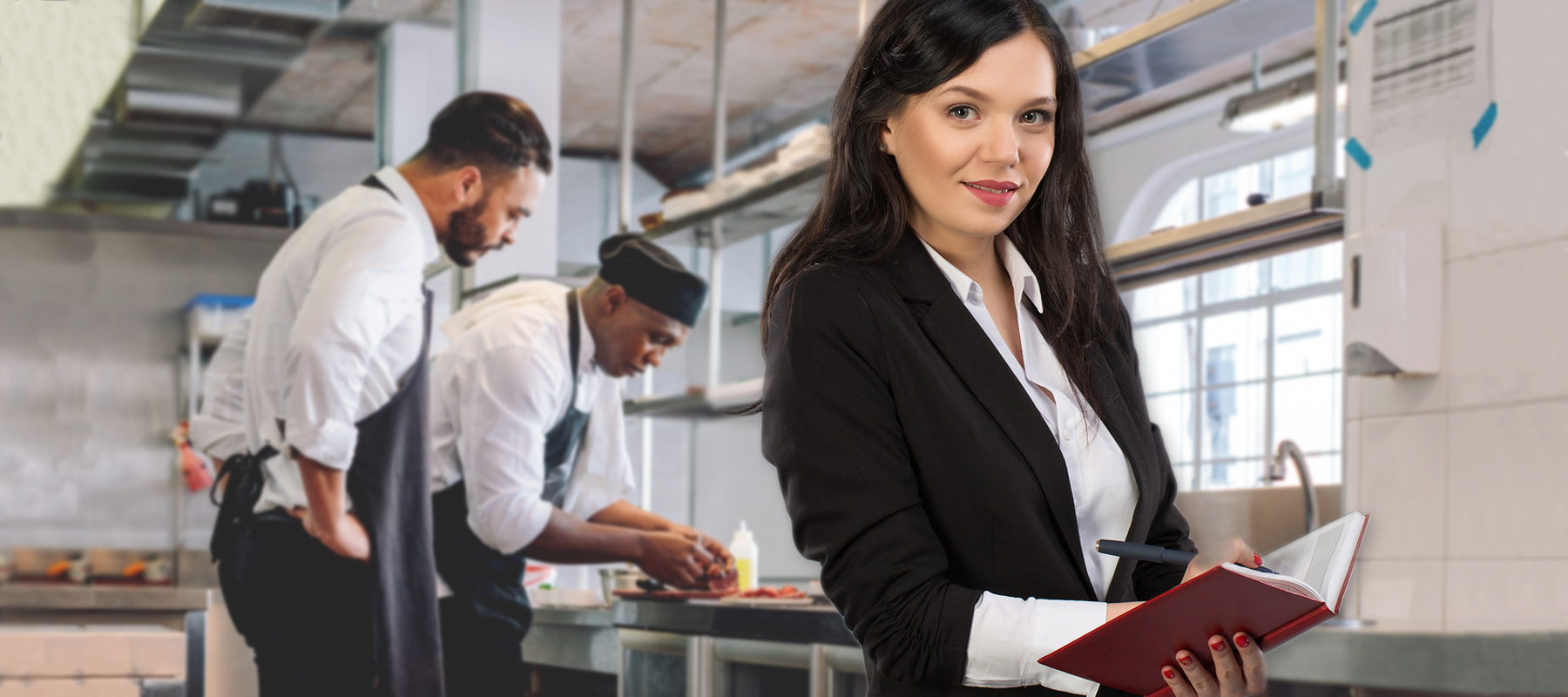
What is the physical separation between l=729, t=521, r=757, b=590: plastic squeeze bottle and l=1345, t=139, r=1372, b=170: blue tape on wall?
1654 mm

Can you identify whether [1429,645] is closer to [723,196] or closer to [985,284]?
[985,284]

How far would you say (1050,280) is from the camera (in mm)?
1196

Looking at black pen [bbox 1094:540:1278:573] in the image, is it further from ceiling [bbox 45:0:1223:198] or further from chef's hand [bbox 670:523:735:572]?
ceiling [bbox 45:0:1223:198]

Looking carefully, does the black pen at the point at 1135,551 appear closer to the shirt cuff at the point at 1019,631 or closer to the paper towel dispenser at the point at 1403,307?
the shirt cuff at the point at 1019,631

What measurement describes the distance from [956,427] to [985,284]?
22 cm

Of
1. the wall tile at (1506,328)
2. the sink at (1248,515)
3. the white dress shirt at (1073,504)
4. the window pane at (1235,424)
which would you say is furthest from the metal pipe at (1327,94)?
the window pane at (1235,424)

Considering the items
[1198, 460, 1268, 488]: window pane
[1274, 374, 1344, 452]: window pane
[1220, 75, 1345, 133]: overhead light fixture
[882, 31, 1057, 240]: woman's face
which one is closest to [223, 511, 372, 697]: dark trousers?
[882, 31, 1057, 240]: woman's face

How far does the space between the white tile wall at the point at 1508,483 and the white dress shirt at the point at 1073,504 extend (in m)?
1.49

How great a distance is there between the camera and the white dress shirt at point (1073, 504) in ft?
3.16

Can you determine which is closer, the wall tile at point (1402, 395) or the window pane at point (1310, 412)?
the wall tile at point (1402, 395)

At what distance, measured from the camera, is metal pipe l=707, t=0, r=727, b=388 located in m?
3.48

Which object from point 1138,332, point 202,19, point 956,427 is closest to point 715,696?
point 202,19

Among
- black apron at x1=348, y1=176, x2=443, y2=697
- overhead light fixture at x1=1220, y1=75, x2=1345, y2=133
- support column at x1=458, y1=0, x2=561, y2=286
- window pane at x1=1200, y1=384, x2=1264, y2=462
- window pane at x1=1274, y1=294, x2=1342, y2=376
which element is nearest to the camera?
black apron at x1=348, y1=176, x2=443, y2=697

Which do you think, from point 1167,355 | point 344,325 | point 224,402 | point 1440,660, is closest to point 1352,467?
point 1440,660
